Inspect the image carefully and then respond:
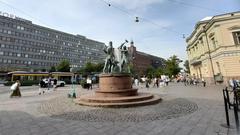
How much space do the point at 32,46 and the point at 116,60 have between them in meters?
71.7

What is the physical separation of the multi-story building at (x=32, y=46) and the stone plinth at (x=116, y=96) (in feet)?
208

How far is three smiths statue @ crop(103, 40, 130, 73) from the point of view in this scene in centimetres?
1355

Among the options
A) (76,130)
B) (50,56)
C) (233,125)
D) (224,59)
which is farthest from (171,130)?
(50,56)

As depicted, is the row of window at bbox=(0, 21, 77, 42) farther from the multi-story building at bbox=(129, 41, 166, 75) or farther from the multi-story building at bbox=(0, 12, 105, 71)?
the multi-story building at bbox=(129, 41, 166, 75)

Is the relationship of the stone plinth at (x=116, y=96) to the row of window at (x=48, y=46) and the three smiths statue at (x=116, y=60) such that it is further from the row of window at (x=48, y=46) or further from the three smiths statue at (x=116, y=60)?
the row of window at (x=48, y=46)

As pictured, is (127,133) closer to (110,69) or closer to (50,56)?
(110,69)

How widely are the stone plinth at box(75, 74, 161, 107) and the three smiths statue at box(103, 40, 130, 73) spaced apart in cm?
161

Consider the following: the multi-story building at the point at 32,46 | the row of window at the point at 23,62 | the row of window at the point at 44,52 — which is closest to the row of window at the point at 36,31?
the multi-story building at the point at 32,46

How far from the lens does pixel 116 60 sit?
45.7 ft

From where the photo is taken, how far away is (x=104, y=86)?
1186 cm

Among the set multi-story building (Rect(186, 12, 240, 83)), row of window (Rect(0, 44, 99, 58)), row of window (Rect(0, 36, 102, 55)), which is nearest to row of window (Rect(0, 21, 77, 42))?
row of window (Rect(0, 36, 102, 55))

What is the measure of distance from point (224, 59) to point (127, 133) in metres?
28.7

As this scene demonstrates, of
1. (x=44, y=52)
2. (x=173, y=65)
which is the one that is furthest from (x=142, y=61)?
(x=44, y=52)

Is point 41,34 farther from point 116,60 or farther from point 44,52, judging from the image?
point 116,60
